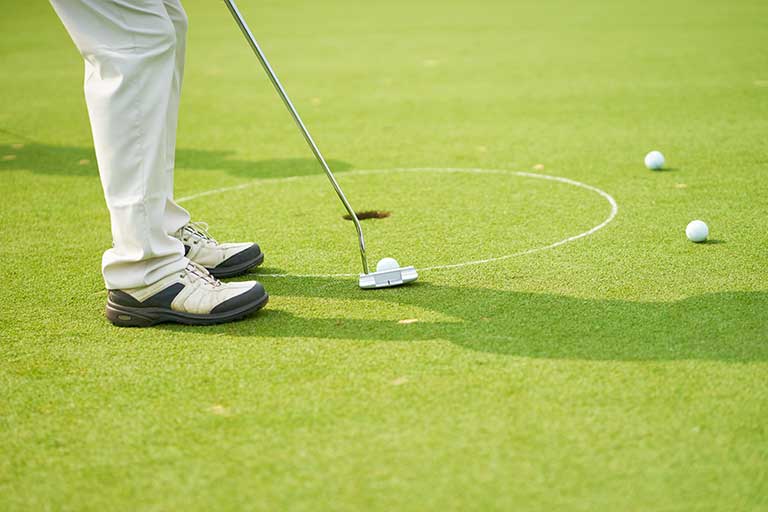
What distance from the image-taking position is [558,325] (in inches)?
122

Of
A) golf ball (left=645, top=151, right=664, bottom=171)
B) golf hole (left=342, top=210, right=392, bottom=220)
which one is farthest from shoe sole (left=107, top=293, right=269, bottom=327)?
golf ball (left=645, top=151, right=664, bottom=171)

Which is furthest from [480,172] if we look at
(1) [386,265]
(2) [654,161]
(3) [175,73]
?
(3) [175,73]

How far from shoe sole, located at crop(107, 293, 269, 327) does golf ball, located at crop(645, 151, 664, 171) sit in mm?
2805

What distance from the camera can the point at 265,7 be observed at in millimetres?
17375

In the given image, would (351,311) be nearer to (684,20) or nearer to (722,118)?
(722,118)

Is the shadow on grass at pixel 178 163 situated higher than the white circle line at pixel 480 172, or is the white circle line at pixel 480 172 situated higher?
the white circle line at pixel 480 172

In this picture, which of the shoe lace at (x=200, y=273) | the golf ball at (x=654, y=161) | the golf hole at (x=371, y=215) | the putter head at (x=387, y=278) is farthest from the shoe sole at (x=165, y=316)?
the golf ball at (x=654, y=161)

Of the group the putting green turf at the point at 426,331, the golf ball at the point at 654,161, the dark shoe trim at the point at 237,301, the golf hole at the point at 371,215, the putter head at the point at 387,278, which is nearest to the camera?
the putting green turf at the point at 426,331

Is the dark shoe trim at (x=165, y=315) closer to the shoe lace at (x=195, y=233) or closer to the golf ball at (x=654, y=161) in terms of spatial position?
the shoe lace at (x=195, y=233)

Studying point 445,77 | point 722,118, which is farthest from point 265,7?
point 722,118

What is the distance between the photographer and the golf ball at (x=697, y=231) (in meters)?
3.96

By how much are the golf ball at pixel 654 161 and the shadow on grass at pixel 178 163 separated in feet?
5.72

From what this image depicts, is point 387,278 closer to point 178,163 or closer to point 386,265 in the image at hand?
point 386,265

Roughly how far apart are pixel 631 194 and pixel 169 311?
8.41ft
